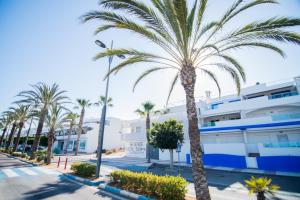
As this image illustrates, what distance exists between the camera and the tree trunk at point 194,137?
605cm

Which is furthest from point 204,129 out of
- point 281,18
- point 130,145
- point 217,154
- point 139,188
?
point 281,18

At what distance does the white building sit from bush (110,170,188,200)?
44.8 ft

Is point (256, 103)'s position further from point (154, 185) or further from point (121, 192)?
point (121, 192)

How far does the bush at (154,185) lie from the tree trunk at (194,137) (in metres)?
0.99

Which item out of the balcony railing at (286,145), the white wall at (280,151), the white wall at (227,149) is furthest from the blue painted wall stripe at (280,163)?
the white wall at (227,149)

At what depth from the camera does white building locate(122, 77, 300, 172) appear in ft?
56.9

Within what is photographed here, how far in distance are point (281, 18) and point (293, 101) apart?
19.8 metres

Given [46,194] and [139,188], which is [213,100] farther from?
[46,194]

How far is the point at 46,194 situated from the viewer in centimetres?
829

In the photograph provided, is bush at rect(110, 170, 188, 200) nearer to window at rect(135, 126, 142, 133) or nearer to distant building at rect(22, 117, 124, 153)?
window at rect(135, 126, 142, 133)

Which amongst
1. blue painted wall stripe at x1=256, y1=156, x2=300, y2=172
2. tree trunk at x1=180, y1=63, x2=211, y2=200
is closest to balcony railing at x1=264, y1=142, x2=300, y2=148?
blue painted wall stripe at x1=256, y1=156, x2=300, y2=172

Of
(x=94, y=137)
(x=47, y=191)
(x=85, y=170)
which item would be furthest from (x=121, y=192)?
(x=94, y=137)

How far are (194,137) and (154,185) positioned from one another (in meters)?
2.97

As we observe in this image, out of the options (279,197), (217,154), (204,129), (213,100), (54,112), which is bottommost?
(279,197)
